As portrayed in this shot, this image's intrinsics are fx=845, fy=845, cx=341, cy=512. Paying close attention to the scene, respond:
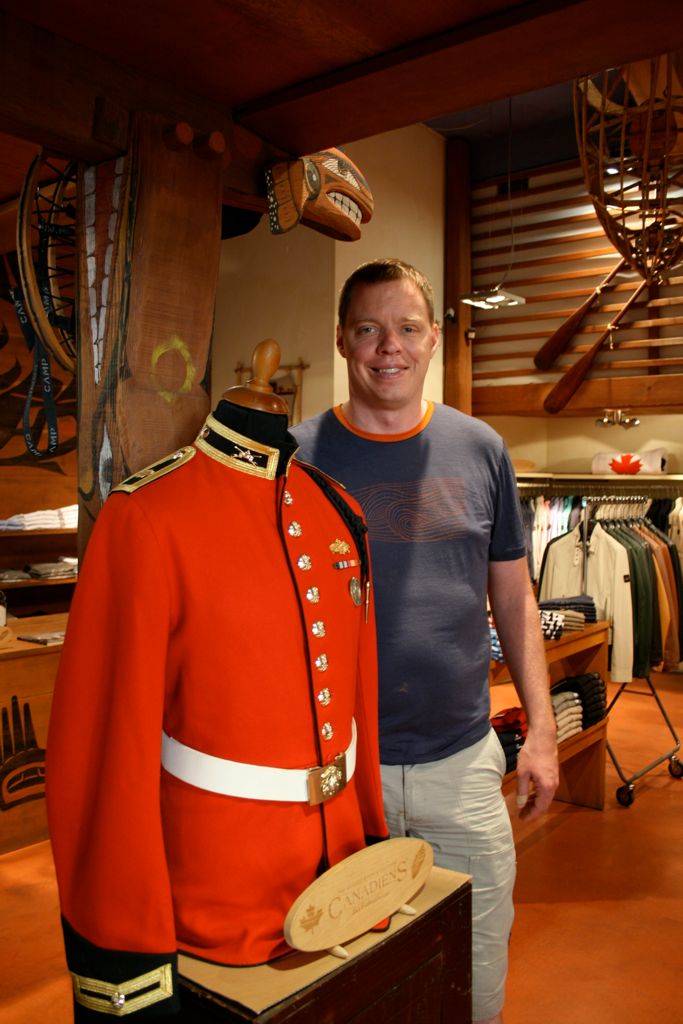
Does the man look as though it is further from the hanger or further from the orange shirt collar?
the hanger

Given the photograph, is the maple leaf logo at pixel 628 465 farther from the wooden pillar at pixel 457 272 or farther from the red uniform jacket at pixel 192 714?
the red uniform jacket at pixel 192 714

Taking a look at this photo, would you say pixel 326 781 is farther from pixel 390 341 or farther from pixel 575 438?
pixel 575 438

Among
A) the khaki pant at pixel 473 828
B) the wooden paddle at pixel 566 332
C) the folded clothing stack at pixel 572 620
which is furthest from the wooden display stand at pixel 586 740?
the wooden paddle at pixel 566 332

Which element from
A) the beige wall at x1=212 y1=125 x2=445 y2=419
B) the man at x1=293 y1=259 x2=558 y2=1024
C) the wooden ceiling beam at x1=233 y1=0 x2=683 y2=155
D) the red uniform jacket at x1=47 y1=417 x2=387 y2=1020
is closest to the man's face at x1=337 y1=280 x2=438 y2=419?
the man at x1=293 y1=259 x2=558 y2=1024

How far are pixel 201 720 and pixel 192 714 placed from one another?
0.02 meters

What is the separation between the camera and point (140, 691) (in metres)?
1.11

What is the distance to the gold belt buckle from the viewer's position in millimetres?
1235

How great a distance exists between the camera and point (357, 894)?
1.19 m

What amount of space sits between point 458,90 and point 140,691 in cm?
104

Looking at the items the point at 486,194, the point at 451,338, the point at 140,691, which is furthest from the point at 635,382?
the point at 140,691

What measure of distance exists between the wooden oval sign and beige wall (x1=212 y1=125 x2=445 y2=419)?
557 cm

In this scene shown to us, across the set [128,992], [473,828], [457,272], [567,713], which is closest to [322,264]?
[457,272]

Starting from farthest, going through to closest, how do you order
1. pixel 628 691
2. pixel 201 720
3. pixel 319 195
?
1. pixel 628 691
2. pixel 319 195
3. pixel 201 720

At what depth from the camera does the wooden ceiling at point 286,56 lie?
1.16m
